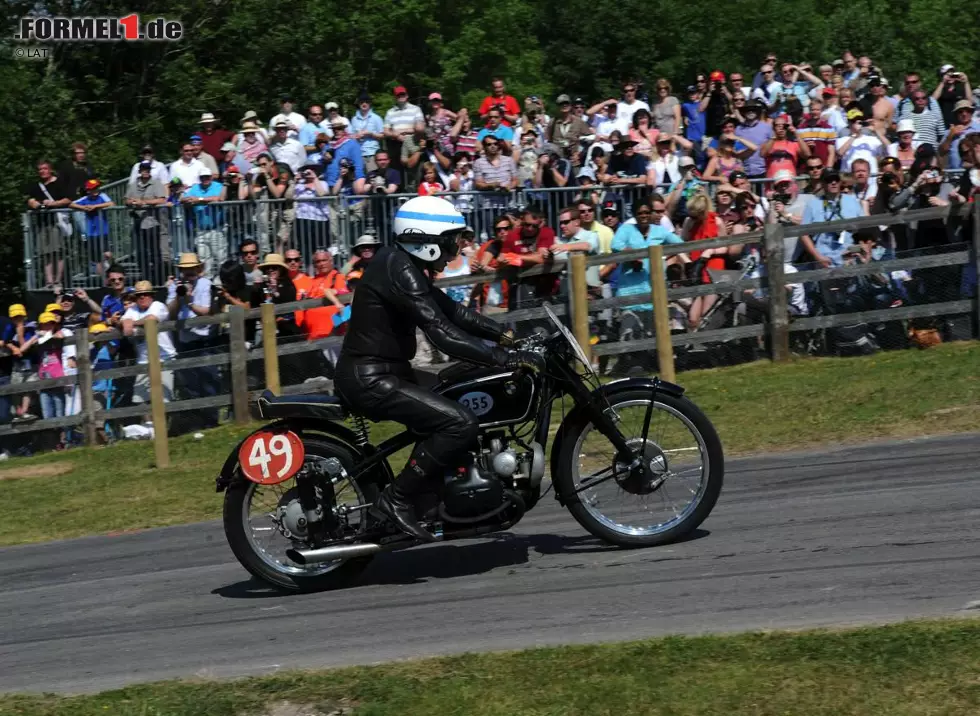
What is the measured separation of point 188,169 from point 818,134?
7.81 m

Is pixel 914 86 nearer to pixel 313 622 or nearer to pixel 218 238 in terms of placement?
pixel 218 238

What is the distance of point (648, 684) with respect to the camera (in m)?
6.08

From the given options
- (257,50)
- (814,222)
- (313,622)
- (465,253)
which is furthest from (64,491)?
(257,50)

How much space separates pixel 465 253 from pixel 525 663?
381 inches

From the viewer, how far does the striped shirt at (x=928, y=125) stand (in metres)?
18.5

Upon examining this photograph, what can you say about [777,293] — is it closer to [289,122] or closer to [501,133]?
[501,133]

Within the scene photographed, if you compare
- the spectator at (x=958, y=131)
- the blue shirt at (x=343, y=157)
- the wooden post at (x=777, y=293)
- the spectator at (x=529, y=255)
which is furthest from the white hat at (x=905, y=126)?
the blue shirt at (x=343, y=157)

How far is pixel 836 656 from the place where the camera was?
6160 mm

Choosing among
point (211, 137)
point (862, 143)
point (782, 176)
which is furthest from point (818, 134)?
point (211, 137)

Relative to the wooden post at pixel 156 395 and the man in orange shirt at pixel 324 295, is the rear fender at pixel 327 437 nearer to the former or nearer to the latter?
the wooden post at pixel 156 395

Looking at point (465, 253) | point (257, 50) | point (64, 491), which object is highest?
point (257, 50)

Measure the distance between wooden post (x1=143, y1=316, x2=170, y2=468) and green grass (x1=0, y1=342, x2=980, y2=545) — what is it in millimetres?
173

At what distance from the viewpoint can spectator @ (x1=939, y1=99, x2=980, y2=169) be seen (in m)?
16.7

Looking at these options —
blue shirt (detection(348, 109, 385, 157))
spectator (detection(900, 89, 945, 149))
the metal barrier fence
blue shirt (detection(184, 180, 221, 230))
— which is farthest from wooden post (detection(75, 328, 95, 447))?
spectator (detection(900, 89, 945, 149))
